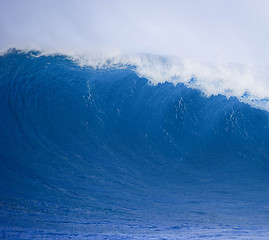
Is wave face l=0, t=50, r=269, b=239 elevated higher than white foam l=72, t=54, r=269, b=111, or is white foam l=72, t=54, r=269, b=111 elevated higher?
white foam l=72, t=54, r=269, b=111

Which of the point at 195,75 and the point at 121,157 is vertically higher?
the point at 195,75

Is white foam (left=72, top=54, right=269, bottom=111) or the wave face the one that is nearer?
the wave face

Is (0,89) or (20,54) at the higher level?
(20,54)

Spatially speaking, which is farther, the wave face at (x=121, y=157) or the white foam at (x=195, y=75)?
the white foam at (x=195, y=75)

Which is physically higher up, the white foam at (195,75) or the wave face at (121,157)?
the white foam at (195,75)

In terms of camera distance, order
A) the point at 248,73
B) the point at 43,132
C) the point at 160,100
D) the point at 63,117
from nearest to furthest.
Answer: the point at 43,132 → the point at 63,117 → the point at 160,100 → the point at 248,73

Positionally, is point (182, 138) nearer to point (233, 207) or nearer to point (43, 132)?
point (233, 207)

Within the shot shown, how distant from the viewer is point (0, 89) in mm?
6199

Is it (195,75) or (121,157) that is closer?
(121,157)

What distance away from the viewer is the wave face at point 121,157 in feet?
12.6

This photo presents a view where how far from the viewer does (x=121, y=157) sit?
572cm

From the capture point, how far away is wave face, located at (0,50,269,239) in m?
3.83

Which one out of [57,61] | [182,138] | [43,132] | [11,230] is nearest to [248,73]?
[182,138]

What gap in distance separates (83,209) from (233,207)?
253 centimetres
